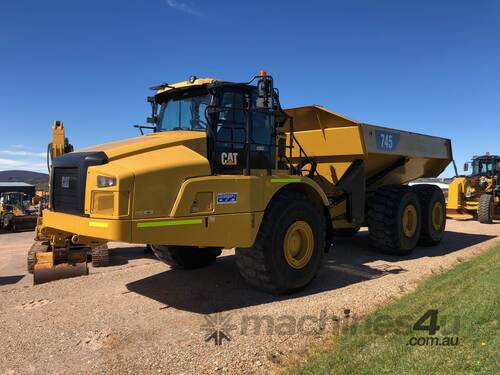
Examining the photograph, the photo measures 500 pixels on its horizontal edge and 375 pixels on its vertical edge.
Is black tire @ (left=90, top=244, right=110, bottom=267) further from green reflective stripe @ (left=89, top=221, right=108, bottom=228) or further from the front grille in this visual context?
green reflective stripe @ (left=89, top=221, right=108, bottom=228)

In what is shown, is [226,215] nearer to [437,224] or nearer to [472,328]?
[472,328]

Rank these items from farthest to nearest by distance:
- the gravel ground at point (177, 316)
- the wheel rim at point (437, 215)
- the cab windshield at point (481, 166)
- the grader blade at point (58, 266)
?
the cab windshield at point (481, 166) → the wheel rim at point (437, 215) → the grader blade at point (58, 266) → the gravel ground at point (177, 316)

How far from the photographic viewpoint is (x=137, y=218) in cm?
472

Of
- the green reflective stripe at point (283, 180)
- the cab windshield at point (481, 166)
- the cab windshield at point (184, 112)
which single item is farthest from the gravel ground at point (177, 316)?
the cab windshield at point (481, 166)

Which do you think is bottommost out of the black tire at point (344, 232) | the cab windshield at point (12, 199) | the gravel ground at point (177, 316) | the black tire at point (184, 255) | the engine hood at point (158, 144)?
the gravel ground at point (177, 316)

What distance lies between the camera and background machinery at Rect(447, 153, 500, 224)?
1684 centimetres

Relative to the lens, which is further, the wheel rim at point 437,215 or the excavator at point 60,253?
the wheel rim at point 437,215

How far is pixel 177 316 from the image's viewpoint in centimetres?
525

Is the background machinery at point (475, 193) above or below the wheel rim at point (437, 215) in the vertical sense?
above

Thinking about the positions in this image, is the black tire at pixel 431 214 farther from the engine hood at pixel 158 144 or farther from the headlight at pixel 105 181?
the headlight at pixel 105 181

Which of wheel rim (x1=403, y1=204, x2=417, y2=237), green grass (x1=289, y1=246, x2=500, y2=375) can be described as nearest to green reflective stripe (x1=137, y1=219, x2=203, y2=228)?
green grass (x1=289, y1=246, x2=500, y2=375)

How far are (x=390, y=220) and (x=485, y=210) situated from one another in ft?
29.4

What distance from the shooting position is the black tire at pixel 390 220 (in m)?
8.88

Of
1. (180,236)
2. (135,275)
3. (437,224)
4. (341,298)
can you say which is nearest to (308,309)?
(341,298)
